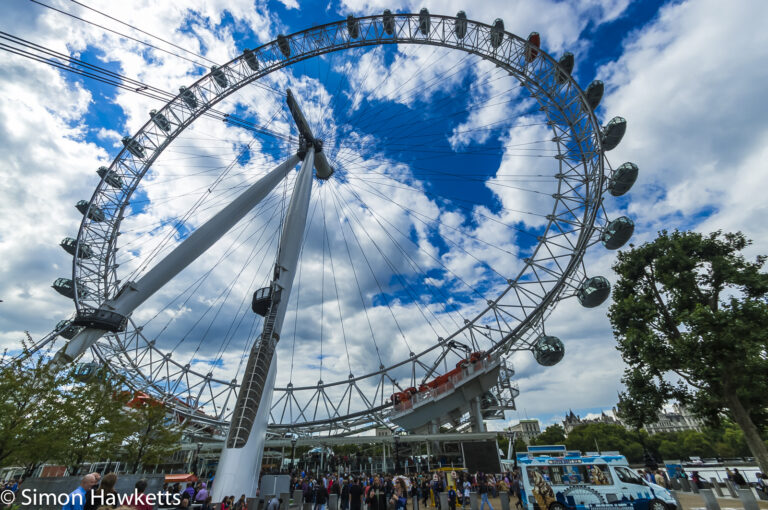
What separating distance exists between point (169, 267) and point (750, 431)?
3869 cm

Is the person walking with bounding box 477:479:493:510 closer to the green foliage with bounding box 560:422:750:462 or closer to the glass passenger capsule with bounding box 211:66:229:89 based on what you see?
the glass passenger capsule with bounding box 211:66:229:89

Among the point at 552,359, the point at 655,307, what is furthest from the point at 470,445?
the point at 655,307

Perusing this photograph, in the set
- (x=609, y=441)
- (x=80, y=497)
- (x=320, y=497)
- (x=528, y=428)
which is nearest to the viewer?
(x=80, y=497)

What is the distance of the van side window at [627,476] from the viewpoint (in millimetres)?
14094

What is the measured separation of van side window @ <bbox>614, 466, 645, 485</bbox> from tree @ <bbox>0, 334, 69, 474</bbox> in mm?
23348

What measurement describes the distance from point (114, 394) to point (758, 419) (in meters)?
38.2

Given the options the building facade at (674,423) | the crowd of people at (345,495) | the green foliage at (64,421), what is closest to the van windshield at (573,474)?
the crowd of people at (345,495)

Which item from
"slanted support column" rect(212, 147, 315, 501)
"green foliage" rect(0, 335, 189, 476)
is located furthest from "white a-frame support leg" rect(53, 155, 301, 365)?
"green foliage" rect(0, 335, 189, 476)

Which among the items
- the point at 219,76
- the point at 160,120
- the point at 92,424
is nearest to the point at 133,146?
the point at 160,120

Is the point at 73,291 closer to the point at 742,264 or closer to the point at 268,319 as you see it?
the point at 268,319

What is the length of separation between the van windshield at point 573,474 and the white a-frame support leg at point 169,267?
27.5m

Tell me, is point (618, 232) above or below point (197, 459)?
above

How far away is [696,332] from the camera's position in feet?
61.3

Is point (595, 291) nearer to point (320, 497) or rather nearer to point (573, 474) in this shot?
point (573, 474)
